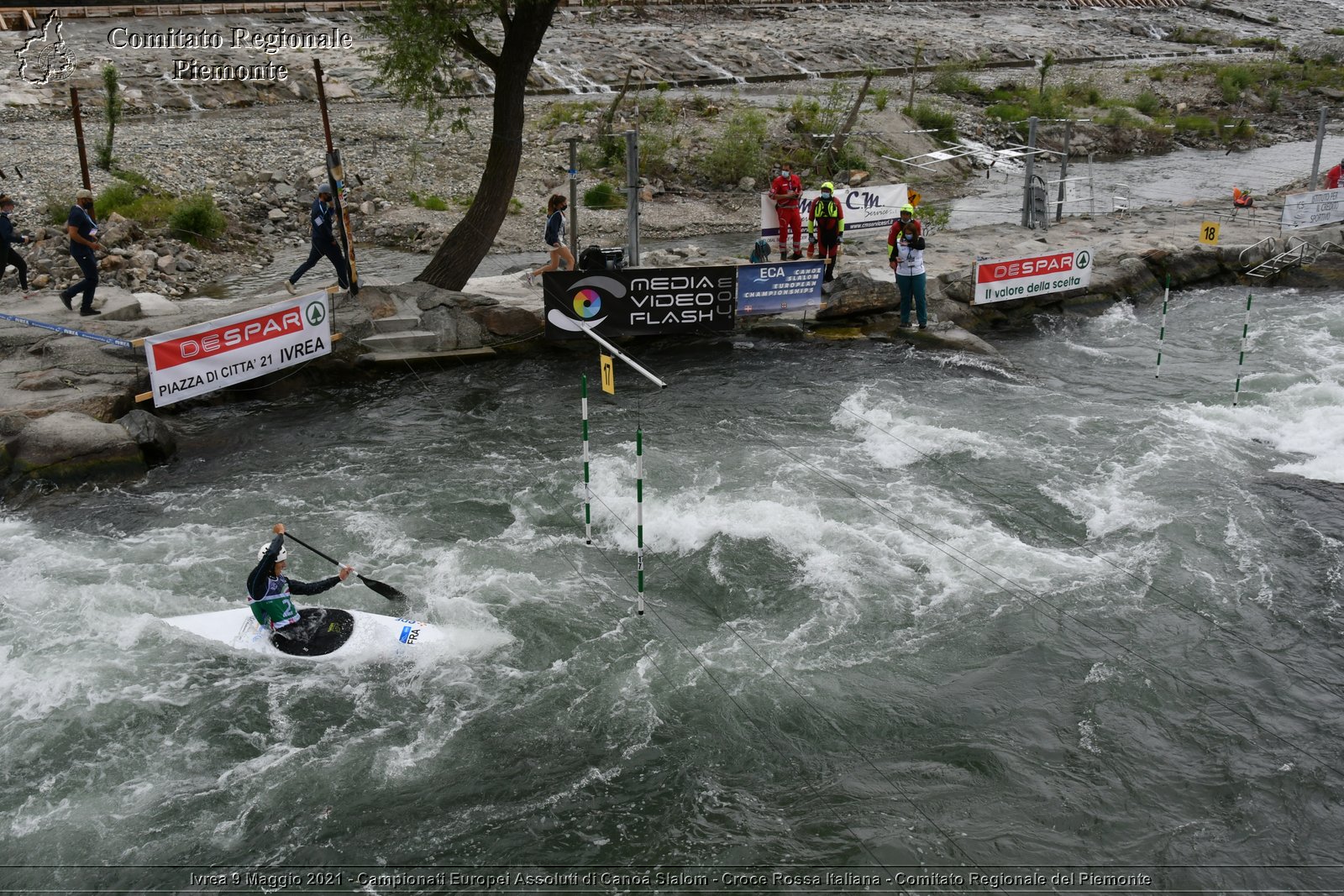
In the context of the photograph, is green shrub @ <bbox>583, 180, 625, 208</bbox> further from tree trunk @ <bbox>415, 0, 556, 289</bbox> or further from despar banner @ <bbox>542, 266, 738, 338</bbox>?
despar banner @ <bbox>542, 266, 738, 338</bbox>

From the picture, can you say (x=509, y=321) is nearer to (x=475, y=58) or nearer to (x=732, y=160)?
(x=475, y=58)

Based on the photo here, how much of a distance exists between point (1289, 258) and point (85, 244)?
21595 mm

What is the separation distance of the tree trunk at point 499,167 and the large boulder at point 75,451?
5.98 meters

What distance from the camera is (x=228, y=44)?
125 ft

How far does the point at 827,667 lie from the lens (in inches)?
367

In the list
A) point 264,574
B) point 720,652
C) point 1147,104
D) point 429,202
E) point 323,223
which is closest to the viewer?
point 264,574

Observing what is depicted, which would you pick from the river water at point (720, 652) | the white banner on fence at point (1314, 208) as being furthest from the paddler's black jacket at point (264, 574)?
the white banner on fence at point (1314, 208)

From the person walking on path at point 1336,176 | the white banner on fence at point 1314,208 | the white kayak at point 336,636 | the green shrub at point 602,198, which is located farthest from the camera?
the green shrub at point 602,198

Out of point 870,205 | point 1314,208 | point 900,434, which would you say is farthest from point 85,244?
point 1314,208

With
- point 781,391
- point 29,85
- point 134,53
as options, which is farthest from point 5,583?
point 134,53

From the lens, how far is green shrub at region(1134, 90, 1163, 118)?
127 ft

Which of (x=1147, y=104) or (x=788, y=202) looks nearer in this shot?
(x=788, y=202)

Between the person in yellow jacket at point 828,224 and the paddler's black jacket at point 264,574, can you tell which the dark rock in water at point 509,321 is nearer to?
the person in yellow jacket at point 828,224

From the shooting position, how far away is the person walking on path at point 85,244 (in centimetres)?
1459
